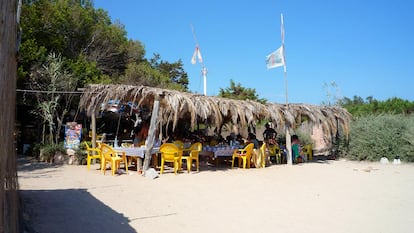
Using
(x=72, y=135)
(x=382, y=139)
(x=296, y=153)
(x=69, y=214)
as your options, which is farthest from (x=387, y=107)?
(x=69, y=214)

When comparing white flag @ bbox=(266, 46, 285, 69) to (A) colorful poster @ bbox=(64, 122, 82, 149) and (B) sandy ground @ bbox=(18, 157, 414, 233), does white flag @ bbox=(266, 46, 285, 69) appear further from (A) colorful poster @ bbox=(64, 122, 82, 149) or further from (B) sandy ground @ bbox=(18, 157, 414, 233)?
(A) colorful poster @ bbox=(64, 122, 82, 149)

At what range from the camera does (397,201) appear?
5711 millimetres

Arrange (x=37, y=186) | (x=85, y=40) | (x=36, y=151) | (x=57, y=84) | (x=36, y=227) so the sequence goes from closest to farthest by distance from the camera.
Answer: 1. (x=36, y=227)
2. (x=37, y=186)
3. (x=36, y=151)
4. (x=57, y=84)
5. (x=85, y=40)

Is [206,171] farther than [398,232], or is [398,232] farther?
[206,171]

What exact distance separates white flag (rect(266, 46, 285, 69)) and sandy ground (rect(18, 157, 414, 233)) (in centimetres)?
476

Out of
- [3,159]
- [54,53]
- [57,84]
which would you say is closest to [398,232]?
[3,159]

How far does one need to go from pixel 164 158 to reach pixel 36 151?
643 centimetres

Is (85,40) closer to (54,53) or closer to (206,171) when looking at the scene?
(54,53)

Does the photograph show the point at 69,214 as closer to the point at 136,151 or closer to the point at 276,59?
the point at 136,151

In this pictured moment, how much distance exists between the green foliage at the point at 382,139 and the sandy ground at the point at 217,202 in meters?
3.36

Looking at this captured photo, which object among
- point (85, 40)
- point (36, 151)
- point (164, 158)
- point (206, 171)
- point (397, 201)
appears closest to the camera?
point (397, 201)

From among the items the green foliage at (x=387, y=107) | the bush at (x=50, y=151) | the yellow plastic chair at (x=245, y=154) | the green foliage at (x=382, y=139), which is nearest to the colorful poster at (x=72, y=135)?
the bush at (x=50, y=151)

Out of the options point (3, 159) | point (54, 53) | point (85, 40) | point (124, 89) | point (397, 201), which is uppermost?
point (85, 40)

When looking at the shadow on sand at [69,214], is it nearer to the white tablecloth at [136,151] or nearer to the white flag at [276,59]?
the white tablecloth at [136,151]
